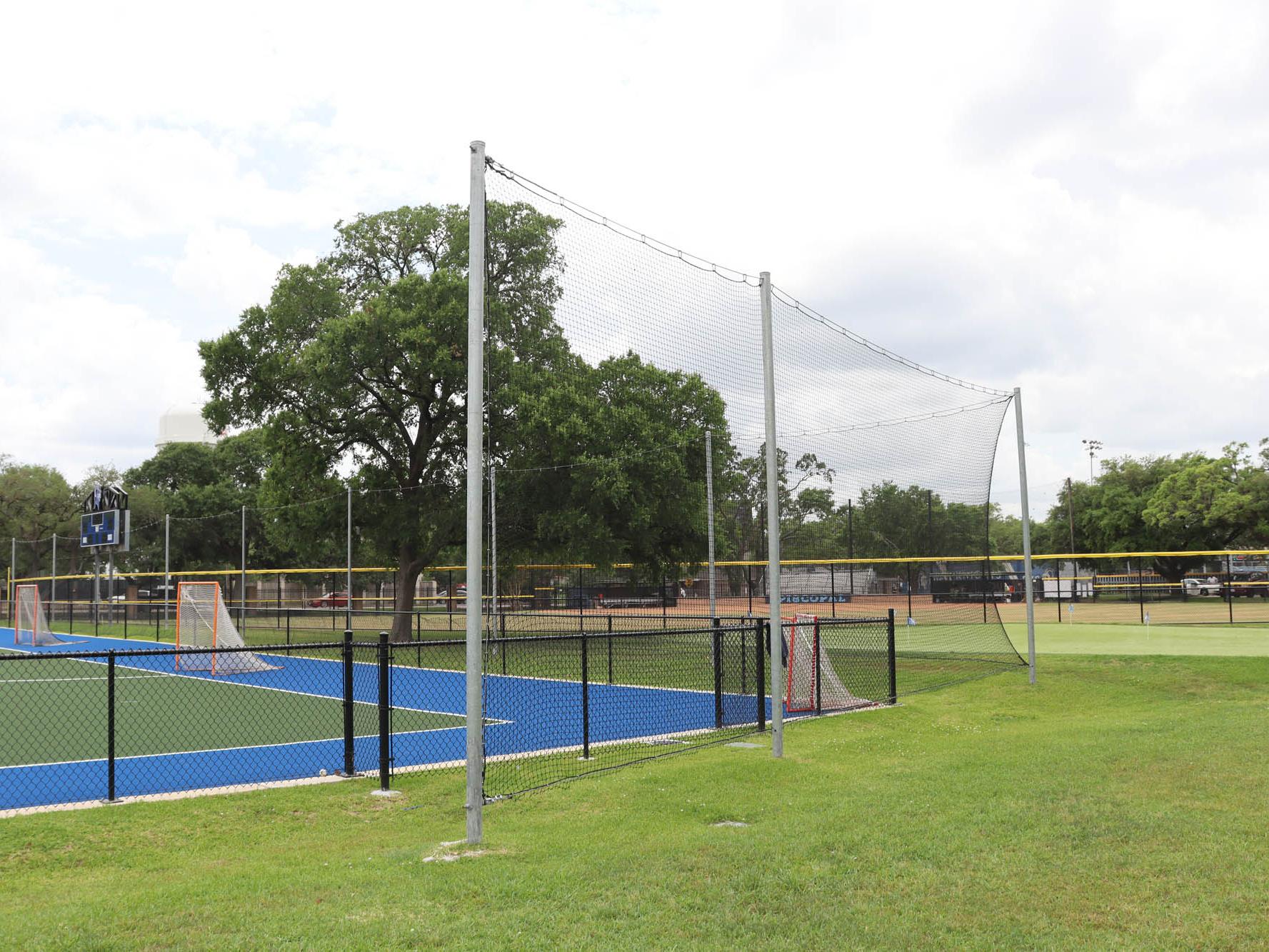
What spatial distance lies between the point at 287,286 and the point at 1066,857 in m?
24.5

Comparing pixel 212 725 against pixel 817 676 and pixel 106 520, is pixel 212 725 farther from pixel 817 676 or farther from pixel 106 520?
pixel 106 520

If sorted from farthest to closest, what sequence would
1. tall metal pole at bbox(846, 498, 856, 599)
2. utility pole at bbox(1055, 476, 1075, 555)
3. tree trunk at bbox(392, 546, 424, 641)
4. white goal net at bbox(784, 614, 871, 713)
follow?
utility pole at bbox(1055, 476, 1075, 555) → tree trunk at bbox(392, 546, 424, 641) → tall metal pole at bbox(846, 498, 856, 599) → white goal net at bbox(784, 614, 871, 713)

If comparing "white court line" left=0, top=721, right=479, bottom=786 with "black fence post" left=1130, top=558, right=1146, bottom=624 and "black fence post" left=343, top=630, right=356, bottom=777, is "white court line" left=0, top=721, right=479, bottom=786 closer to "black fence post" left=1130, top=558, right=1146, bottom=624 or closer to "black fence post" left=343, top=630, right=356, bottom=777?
"black fence post" left=343, top=630, right=356, bottom=777

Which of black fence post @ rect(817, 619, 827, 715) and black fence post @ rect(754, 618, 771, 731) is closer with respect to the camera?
black fence post @ rect(754, 618, 771, 731)

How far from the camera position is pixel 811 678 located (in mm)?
12219

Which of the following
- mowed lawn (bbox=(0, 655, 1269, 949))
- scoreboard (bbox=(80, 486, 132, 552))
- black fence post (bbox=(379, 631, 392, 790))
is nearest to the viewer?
mowed lawn (bbox=(0, 655, 1269, 949))

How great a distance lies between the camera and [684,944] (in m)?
4.02

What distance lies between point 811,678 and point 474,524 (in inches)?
280

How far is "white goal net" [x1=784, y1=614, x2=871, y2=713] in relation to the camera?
12.0 m

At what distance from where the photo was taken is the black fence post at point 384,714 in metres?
8.02

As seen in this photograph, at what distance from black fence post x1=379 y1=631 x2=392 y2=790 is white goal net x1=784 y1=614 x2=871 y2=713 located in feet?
17.3

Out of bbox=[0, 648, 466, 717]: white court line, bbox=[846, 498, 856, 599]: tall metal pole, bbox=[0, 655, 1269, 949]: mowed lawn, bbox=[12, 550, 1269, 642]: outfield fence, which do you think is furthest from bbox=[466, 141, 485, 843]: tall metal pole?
bbox=[12, 550, 1269, 642]: outfield fence

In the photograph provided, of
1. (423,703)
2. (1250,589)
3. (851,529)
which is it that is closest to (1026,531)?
(851,529)

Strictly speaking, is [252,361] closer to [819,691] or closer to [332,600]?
[332,600]
